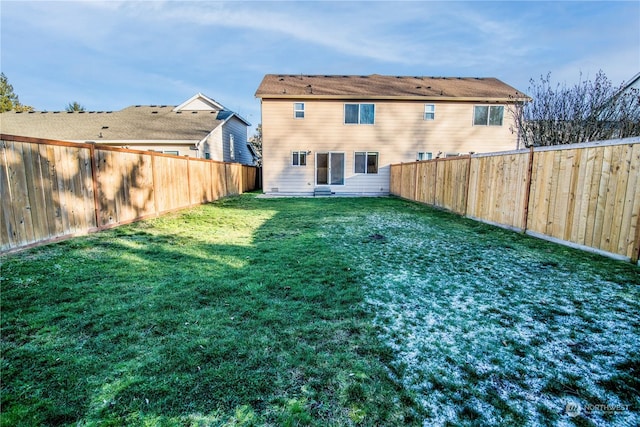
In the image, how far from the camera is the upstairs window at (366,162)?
1512 cm

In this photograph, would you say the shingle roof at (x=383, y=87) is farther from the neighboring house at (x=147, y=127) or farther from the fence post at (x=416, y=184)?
the fence post at (x=416, y=184)

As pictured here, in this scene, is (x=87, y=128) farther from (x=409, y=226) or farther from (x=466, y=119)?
(x=466, y=119)

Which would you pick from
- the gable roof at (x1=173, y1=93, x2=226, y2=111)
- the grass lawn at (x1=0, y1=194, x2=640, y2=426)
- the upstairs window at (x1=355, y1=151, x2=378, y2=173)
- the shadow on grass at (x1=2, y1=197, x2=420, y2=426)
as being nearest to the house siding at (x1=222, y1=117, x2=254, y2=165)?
the gable roof at (x1=173, y1=93, x2=226, y2=111)

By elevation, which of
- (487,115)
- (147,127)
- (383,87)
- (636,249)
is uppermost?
(383,87)

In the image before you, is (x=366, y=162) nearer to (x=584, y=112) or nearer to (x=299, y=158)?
(x=299, y=158)

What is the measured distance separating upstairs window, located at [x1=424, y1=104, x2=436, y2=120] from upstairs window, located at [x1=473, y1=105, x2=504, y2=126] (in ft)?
6.92

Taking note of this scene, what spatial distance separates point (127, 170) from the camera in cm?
622

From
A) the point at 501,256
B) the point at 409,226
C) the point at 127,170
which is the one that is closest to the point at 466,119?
the point at 409,226

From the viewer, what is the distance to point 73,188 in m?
4.77

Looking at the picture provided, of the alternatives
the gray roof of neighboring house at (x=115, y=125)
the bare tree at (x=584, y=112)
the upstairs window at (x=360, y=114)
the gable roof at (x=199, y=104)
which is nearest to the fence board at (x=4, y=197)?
the bare tree at (x=584, y=112)

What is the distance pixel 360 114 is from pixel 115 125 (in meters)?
13.8

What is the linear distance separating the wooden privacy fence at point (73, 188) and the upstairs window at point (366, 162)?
9.18 m

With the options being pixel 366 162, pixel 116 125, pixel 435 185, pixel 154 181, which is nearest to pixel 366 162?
pixel 366 162

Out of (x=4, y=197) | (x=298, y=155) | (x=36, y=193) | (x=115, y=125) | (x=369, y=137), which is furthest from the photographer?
(x=115, y=125)
